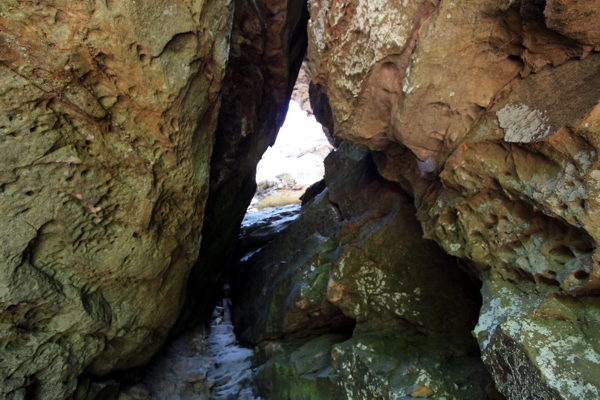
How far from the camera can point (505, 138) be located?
326 centimetres

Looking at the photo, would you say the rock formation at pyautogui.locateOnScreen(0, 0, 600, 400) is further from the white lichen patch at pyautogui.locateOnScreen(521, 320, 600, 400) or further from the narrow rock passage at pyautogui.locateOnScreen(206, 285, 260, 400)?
the narrow rock passage at pyautogui.locateOnScreen(206, 285, 260, 400)

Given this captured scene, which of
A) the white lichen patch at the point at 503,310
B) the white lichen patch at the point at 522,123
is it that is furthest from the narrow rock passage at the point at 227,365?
the white lichen patch at the point at 522,123

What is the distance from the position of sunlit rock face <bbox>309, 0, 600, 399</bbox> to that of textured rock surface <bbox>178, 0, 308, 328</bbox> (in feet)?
9.20

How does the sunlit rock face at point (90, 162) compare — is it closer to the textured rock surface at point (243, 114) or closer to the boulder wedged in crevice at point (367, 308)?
the textured rock surface at point (243, 114)

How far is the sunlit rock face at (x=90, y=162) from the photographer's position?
333cm

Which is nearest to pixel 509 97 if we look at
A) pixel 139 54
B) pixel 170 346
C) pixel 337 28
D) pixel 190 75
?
pixel 337 28

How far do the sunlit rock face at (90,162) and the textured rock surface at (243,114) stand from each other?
2.32 meters

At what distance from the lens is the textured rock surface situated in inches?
279

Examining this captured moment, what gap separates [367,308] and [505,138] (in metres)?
3.39

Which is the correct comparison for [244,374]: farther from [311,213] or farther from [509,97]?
[509,97]

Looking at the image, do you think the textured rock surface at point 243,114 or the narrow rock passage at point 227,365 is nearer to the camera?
the narrow rock passage at point 227,365

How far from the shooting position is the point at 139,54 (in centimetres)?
368

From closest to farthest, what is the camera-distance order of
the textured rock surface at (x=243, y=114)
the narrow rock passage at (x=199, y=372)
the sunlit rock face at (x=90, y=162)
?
1. the sunlit rock face at (x=90, y=162)
2. the narrow rock passage at (x=199, y=372)
3. the textured rock surface at (x=243, y=114)

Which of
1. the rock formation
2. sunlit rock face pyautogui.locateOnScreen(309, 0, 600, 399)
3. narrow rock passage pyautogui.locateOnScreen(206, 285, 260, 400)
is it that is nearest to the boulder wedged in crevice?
the rock formation
